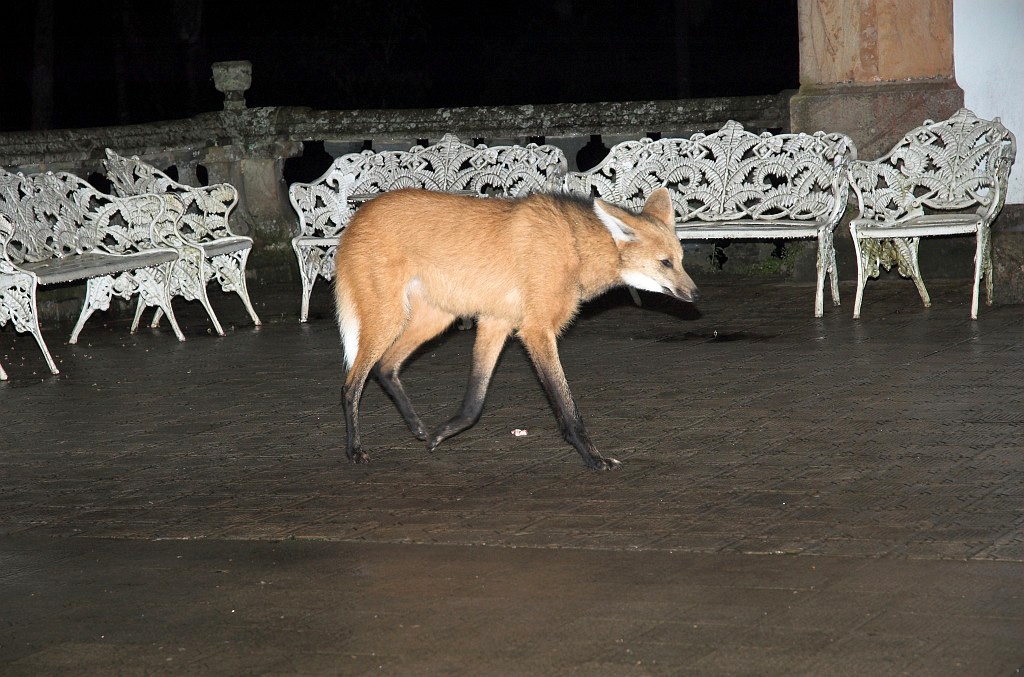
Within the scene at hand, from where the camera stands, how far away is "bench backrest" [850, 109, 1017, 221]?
995 cm

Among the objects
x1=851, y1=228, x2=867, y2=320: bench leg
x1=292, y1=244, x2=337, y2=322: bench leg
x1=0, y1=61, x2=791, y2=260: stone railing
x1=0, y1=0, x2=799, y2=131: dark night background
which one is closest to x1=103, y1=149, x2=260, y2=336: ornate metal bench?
x1=292, y1=244, x2=337, y2=322: bench leg

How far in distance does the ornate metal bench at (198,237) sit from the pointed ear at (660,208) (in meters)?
4.60

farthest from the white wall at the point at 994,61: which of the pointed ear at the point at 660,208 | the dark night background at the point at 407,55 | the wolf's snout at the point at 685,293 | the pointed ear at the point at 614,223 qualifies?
the dark night background at the point at 407,55

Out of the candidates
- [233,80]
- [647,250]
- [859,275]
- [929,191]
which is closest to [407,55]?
[233,80]

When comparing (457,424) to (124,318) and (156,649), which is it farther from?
(124,318)

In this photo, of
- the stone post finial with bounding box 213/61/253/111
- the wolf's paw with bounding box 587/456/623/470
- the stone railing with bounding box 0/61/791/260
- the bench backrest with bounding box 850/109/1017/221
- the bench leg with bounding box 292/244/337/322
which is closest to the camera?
the wolf's paw with bounding box 587/456/623/470

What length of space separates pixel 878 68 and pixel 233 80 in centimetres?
562

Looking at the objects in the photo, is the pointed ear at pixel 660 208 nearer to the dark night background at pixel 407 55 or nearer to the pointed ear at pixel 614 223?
the pointed ear at pixel 614 223

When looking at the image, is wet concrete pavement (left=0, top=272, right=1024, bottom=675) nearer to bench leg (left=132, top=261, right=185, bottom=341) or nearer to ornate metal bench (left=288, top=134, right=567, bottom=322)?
bench leg (left=132, top=261, right=185, bottom=341)

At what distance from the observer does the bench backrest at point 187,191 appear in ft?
35.3

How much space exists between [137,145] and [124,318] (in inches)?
66.5

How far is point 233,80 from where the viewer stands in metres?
12.7

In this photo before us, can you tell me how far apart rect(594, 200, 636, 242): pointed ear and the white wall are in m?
5.20

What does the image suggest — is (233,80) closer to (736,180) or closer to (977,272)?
(736,180)
